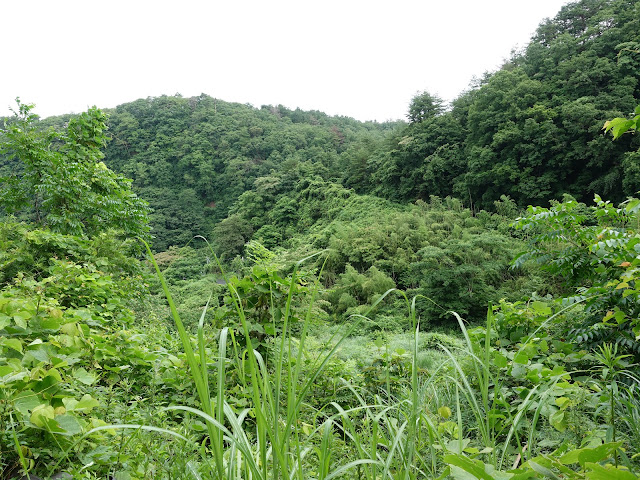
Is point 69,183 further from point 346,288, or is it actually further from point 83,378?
point 346,288

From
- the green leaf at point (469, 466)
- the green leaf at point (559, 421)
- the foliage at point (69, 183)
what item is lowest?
the green leaf at point (559, 421)

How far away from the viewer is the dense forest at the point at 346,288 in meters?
0.71

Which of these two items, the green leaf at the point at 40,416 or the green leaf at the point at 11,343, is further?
the green leaf at the point at 11,343

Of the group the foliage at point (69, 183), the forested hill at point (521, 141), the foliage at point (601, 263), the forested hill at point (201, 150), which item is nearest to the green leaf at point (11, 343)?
the foliage at point (601, 263)

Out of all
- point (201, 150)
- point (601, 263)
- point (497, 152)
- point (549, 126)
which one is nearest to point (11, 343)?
point (601, 263)

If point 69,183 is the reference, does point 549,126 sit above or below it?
above

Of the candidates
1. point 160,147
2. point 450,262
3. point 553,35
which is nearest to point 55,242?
point 450,262

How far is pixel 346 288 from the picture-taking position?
32.3 feet

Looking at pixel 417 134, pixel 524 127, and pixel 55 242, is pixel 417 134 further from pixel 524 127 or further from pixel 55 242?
pixel 55 242

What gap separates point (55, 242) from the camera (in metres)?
2.91

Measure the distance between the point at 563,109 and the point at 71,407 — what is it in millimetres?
15201

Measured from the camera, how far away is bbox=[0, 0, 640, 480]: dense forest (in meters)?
0.71

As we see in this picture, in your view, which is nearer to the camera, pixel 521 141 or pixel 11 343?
pixel 11 343

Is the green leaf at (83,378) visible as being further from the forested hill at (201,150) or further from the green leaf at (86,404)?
the forested hill at (201,150)
